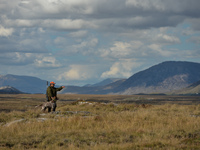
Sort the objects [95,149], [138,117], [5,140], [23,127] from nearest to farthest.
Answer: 1. [95,149]
2. [5,140]
3. [23,127]
4. [138,117]

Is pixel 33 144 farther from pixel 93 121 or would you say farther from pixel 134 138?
pixel 93 121

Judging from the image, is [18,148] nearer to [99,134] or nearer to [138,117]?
[99,134]

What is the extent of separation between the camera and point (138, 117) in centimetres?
1977

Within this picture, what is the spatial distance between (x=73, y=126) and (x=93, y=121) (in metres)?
1.49

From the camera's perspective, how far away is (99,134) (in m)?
13.8

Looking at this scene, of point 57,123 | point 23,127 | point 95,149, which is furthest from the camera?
point 57,123

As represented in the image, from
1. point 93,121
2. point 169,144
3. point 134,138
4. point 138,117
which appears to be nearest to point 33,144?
point 134,138

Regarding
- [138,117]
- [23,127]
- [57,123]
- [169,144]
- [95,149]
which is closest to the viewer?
[95,149]

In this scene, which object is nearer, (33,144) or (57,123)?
(33,144)

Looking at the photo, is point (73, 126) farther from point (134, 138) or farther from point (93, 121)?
point (134, 138)

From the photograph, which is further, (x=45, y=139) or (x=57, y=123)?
(x=57, y=123)

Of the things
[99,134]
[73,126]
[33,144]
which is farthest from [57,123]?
[33,144]

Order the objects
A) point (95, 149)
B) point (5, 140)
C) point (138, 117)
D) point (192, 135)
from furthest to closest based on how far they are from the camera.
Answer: point (138, 117) → point (192, 135) → point (5, 140) → point (95, 149)

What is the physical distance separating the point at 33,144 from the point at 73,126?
4568mm
